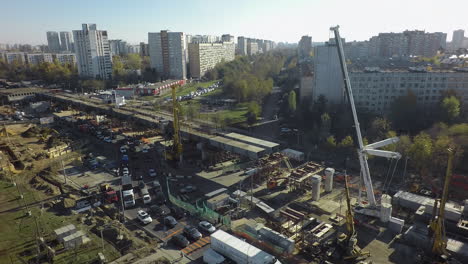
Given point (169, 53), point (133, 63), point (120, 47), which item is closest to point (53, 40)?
point (120, 47)

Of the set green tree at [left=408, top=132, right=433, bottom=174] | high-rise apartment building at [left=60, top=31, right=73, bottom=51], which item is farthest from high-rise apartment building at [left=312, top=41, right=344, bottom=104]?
high-rise apartment building at [left=60, top=31, right=73, bottom=51]

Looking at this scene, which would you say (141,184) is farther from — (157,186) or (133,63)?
(133,63)

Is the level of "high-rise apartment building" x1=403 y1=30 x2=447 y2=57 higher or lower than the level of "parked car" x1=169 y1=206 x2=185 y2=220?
higher

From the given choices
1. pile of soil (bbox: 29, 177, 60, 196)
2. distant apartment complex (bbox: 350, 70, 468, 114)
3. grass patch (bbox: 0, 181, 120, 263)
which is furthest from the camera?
distant apartment complex (bbox: 350, 70, 468, 114)

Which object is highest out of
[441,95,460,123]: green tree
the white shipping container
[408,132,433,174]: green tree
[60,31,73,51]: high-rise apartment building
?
[60,31,73,51]: high-rise apartment building

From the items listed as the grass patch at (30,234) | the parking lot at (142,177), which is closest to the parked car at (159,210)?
the parking lot at (142,177)

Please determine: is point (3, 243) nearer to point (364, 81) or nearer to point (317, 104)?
point (317, 104)

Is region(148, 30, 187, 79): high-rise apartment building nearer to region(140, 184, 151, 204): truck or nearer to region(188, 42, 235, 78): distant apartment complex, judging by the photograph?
region(188, 42, 235, 78): distant apartment complex
